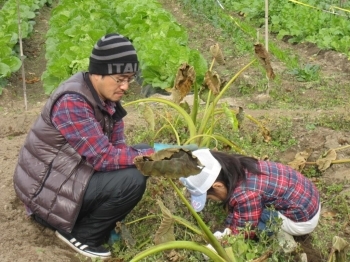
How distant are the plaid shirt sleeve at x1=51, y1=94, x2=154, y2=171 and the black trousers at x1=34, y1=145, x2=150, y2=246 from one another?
7 cm

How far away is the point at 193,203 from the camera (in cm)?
310

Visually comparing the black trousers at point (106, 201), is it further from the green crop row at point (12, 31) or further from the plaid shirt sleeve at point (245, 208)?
the green crop row at point (12, 31)

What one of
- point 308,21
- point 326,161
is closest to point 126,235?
point 326,161

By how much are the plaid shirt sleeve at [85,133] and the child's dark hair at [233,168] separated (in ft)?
1.77

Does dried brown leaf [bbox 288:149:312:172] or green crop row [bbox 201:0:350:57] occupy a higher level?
dried brown leaf [bbox 288:149:312:172]

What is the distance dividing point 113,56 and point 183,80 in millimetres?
1198

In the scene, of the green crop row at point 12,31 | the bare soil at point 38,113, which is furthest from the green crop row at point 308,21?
the green crop row at point 12,31

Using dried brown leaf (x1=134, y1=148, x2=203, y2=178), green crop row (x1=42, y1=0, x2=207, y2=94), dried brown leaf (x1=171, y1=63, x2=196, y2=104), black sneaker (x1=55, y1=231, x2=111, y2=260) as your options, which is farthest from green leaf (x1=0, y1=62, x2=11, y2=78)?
dried brown leaf (x1=134, y1=148, x2=203, y2=178)

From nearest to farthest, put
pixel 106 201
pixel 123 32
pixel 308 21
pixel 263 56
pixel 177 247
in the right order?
pixel 177 247, pixel 106 201, pixel 263 56, pixel 123 32, pixel 308 21

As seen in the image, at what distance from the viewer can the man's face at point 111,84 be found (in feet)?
10.6

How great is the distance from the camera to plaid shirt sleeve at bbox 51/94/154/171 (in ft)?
10.5

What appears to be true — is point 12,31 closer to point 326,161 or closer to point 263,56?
point 263,56

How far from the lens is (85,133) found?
10.5 feet

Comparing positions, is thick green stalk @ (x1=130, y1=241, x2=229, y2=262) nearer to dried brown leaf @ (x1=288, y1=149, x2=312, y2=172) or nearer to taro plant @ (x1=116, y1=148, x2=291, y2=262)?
taro plant @ (x1=116, y1=148, x2=291, y2=262)
